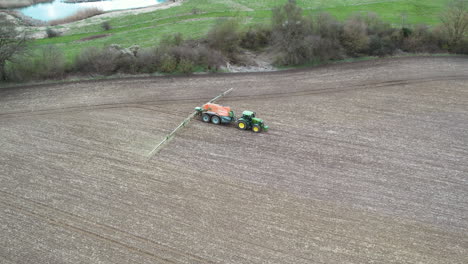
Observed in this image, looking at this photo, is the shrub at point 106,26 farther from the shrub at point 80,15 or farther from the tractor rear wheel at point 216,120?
the tractor rear wheel at point 216,120

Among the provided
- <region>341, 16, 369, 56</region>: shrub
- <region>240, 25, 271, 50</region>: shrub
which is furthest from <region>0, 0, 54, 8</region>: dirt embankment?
<region>341, 16, 369, 56</region>: shrub

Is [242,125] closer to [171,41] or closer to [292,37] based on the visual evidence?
[292,37]

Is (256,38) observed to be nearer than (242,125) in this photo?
No

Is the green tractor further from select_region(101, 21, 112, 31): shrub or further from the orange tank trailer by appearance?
select_region(101, 21, 112, 31): shrub

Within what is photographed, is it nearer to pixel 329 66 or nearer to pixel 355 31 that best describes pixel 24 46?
pixel 329 66

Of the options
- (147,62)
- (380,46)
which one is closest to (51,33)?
(147,62)

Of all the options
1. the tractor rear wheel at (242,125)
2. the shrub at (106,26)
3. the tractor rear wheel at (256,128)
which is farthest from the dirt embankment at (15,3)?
the tractor rear wheel at (256,128)
